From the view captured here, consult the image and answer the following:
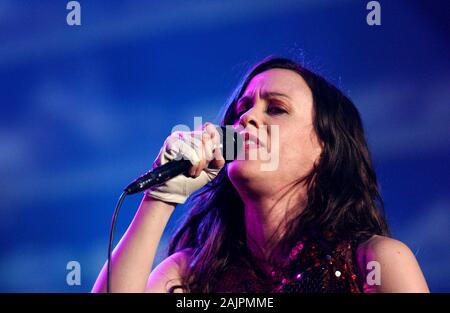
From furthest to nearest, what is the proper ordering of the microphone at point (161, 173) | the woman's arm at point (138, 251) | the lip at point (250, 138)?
1. the lip at point (250, 138)
2. the woman's arm at point (138, 251)
3. the microphone at point (161, 173)

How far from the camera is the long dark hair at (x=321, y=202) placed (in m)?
1.96

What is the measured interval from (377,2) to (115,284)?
4.21 feet

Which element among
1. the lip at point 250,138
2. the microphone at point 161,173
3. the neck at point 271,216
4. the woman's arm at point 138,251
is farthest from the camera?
the neck at point 271,216

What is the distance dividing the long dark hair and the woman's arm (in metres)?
0.26

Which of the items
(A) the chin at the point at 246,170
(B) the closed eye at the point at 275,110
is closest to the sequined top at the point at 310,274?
(A) the chin at the point at 246,170

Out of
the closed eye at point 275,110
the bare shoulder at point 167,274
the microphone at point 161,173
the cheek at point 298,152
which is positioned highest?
the closed eye at point 275,110

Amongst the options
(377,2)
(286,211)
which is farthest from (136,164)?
(377,2)

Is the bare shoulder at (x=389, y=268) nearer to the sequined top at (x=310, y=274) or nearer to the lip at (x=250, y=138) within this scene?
the sequined top at (x=310, y=274)

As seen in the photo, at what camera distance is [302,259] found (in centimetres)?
187

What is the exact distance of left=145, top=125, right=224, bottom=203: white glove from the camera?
1.65m

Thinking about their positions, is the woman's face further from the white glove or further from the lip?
the white glove

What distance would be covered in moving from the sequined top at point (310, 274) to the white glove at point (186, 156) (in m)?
0.34
